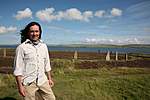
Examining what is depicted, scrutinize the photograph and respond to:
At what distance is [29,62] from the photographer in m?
3.86

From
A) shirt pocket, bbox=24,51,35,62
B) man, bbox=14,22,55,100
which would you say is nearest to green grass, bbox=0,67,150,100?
man, bbox=14,22,55,100

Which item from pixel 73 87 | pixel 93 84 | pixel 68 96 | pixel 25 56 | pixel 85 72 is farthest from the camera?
pixel 85 72

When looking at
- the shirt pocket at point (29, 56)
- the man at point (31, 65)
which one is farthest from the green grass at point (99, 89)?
the shirt pocket at point (29, 56)

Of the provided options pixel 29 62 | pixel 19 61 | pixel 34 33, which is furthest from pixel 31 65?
pixel 34 33

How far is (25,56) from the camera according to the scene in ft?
12.6

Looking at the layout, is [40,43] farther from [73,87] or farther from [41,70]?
[73,87]

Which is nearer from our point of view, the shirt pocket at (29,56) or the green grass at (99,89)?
the shirt pocket at (29,56)

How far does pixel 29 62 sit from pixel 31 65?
0.06 meters

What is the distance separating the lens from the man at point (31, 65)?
3775 millimetres

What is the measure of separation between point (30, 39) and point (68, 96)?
138 inches

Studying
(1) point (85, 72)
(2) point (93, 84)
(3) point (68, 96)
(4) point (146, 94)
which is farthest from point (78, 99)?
(1) point (85, 72)

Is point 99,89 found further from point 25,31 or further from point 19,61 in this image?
point 19,61

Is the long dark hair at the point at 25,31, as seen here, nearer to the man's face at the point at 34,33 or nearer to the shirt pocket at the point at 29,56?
the man's face at the point at 34,33

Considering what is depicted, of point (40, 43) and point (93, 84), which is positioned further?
point (93, 84)
